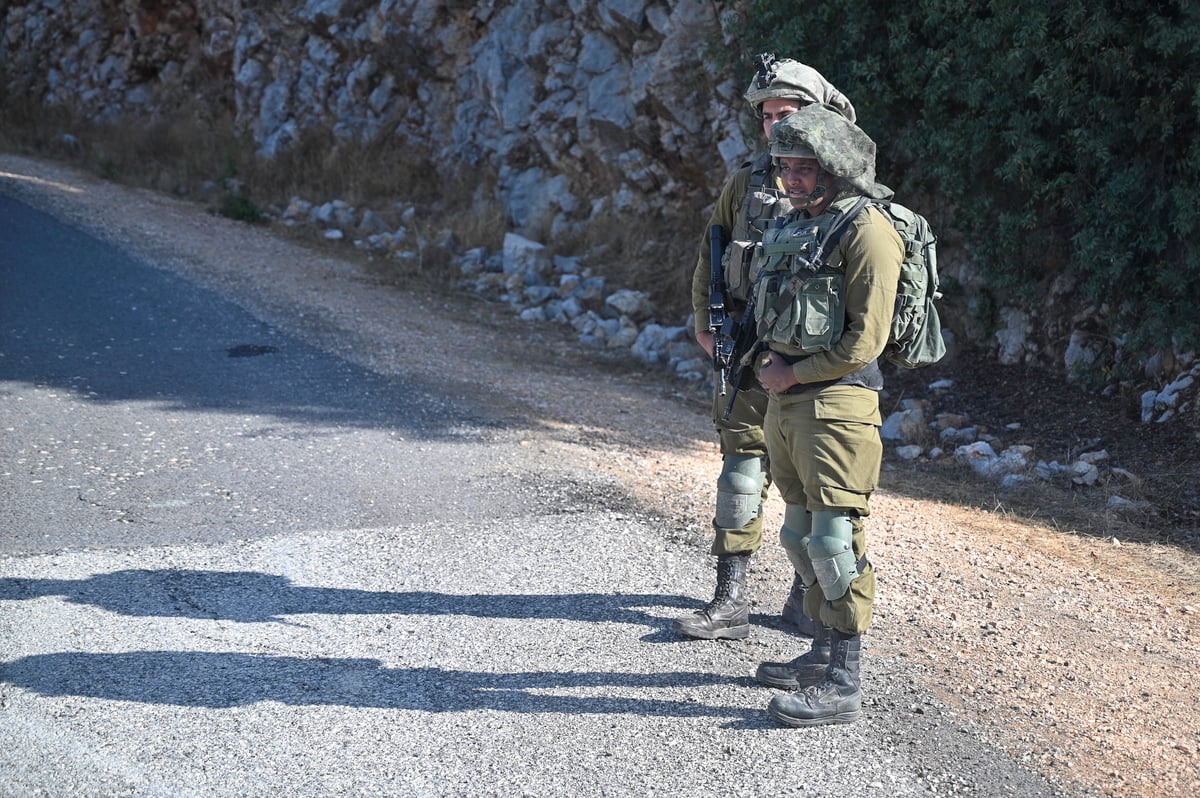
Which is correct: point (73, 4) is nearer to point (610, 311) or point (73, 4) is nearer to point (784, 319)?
point (610, 311)

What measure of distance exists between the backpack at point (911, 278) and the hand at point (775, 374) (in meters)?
0.34

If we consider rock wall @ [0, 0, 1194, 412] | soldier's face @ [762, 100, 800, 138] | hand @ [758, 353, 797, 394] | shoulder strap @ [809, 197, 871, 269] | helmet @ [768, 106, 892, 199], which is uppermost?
rock wall @ [0, 0, 1194, 412]

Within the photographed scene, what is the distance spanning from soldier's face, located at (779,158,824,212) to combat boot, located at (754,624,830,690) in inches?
57.2

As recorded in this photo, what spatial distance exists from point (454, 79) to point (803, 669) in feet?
43.9

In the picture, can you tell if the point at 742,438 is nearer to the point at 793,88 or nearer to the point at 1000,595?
the point at 793,88

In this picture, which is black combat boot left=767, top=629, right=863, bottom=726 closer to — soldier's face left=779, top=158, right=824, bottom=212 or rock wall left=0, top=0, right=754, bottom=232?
soldier's face left=779, top=158, right=824, bottom=212

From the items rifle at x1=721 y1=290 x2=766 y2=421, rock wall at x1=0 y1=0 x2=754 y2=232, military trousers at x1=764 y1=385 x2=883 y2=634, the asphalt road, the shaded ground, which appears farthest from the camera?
rock wall at x1=0 y1=0 x2=754 y2=232

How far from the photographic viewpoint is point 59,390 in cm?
737

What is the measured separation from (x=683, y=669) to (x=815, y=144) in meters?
1.94

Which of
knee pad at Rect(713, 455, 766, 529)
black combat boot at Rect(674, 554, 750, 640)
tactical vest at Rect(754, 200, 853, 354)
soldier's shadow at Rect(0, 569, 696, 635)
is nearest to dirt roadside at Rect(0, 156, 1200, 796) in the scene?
black combat boot at Rect(674, 554, 750, 640)

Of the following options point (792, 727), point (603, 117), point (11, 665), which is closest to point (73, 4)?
point (603, 117)

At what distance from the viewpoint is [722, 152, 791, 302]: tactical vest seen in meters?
3.96

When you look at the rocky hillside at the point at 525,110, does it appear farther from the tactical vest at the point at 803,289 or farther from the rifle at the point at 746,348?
the tactical vest at the point at 803,289

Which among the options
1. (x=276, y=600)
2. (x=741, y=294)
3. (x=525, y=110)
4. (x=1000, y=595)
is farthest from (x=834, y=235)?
(x=525, y=110)
